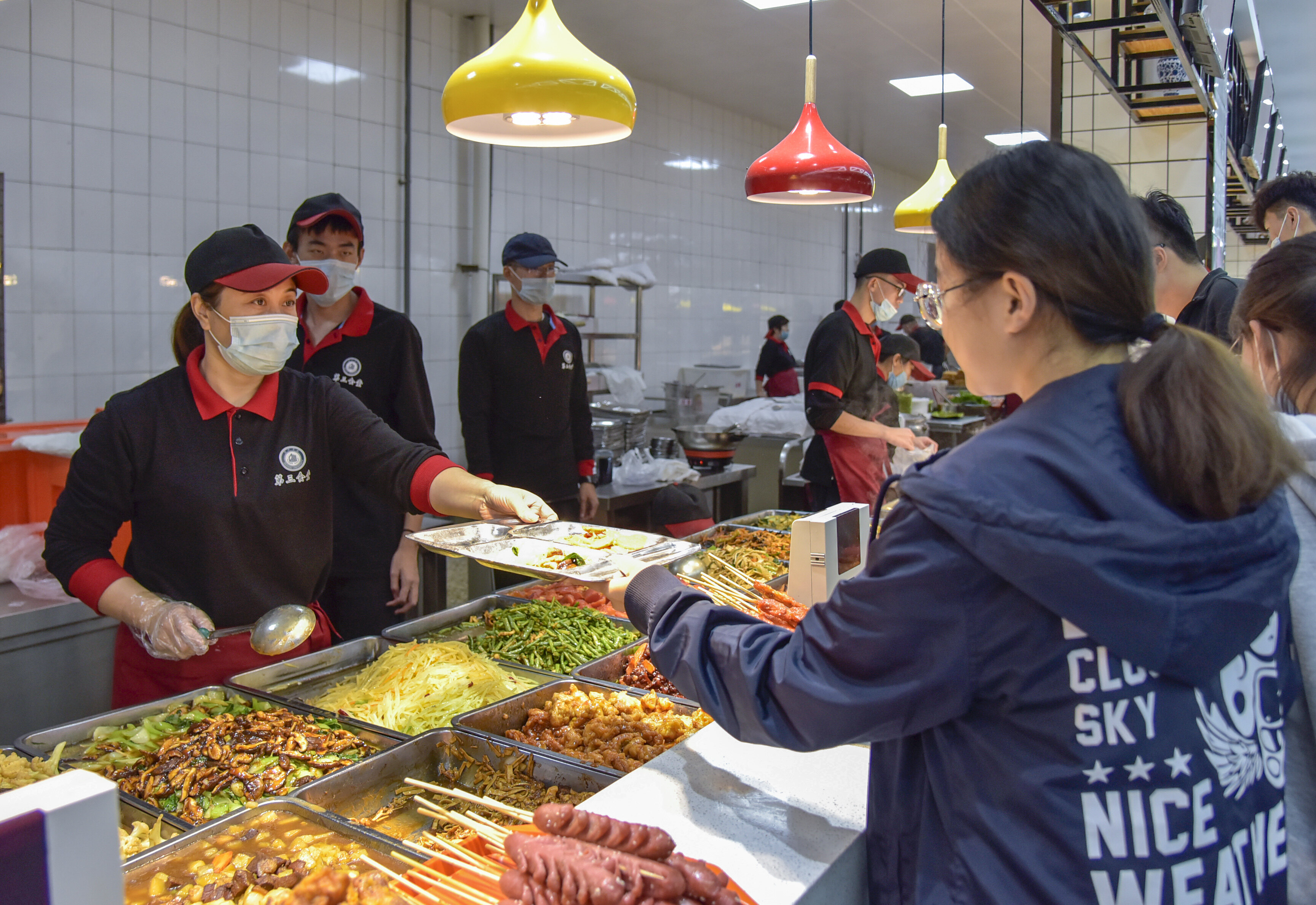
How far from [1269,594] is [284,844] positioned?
5.13 ft

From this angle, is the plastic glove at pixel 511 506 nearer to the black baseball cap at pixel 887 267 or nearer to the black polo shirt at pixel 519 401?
the black polo shirt at pixel 519 401

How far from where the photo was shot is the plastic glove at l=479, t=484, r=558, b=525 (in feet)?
8.23

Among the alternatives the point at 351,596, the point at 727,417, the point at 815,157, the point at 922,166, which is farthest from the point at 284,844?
the point at 922,166

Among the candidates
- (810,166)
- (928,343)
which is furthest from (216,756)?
(928,343)

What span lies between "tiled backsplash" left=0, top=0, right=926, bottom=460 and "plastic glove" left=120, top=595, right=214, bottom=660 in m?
2.86

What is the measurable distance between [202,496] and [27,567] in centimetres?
157

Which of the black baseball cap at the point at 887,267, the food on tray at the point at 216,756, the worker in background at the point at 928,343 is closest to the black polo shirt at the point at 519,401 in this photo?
the black baseball cap at the point at 887,267

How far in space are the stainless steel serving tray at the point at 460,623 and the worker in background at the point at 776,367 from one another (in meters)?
6.66

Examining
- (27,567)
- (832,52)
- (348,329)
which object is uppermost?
(832,52)

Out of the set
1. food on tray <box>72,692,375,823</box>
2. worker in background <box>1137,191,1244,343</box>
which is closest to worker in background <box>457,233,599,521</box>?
food on tray <box>72,692,375,823</box>

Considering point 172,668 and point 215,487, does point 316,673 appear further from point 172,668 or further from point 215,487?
point 215,487

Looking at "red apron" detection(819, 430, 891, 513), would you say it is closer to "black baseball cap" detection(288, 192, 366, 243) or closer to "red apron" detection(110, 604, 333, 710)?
"black baseball cap" detection(288, 192, 366, 243)

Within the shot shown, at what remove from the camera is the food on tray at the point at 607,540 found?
8.49ft

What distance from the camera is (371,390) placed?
3654 mm
